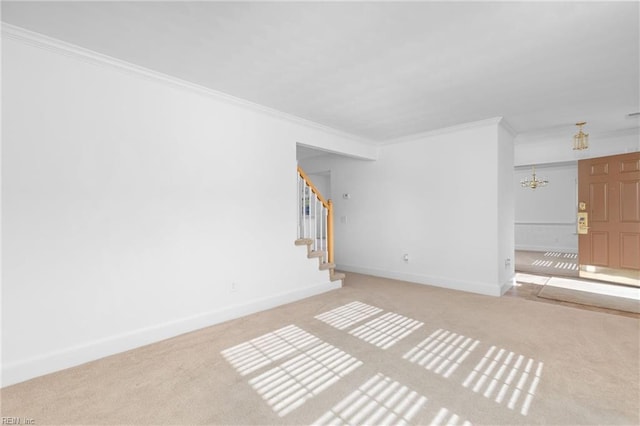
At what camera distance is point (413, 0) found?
194 cm

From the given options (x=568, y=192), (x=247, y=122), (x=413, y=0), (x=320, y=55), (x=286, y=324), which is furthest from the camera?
(x=568, y=192)

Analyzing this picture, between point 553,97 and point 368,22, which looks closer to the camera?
point 368,22

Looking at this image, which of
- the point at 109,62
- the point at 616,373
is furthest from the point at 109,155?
the point at 616,373

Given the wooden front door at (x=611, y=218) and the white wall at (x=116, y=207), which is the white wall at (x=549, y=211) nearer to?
the wooden front door at (x=611, y=218)

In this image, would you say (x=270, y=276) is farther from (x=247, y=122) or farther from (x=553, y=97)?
(x=553, y=97)

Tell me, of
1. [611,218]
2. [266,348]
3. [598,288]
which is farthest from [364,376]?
[611,218]

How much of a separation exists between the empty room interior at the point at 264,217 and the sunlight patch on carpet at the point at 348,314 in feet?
0.15

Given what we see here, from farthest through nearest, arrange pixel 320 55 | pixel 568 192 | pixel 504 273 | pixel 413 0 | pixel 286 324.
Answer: pixel 568 192, pixel 504 273, pixel 286 324, pixel 320 55, pixel 413 0

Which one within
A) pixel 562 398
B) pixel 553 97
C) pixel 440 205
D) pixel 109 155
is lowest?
pixel 562 398

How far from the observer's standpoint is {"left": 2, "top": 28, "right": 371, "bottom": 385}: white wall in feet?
7.59

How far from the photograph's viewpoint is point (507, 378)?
2301 millimetres

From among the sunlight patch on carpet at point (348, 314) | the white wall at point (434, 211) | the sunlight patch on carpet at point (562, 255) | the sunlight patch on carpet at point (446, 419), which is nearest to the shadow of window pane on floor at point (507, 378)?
the sunlight patch on carpet at point (446, 419)

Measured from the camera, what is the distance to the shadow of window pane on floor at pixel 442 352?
2480 mm

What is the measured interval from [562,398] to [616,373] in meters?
0.73
